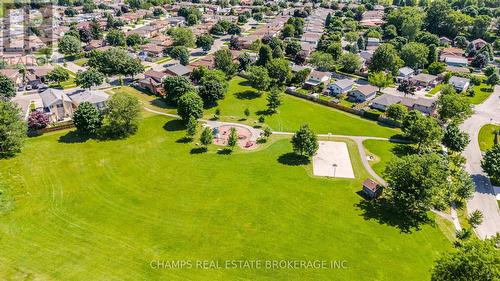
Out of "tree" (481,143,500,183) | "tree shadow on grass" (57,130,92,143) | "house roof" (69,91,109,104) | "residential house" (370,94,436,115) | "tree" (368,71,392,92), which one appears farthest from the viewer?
"tree" (368,71,392,92)

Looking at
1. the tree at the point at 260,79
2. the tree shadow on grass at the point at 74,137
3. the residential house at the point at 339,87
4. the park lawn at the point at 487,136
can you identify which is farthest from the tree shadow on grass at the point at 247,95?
the park lawn at the point at 487,136

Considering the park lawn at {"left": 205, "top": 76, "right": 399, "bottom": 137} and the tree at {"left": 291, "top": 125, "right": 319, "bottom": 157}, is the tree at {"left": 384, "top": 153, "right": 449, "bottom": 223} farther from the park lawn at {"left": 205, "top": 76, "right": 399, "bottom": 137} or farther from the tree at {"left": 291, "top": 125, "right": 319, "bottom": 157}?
the park lawn at {"left": 205, "top": 76, "right": 399, "bottom": 137}

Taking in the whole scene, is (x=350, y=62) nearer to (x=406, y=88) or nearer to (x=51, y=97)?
(x=406, y=88)

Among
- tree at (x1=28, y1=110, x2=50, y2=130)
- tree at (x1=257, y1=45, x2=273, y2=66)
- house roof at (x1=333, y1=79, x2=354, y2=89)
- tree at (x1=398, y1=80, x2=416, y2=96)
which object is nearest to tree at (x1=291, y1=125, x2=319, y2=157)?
house roof at (x1=333, y1=79, x2=354, y2=89)

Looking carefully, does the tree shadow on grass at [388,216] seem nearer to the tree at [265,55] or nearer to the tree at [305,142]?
the tree at [305,142]

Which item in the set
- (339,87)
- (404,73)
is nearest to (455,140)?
(339,87)

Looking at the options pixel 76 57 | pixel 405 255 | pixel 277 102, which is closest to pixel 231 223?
pixel 405 255

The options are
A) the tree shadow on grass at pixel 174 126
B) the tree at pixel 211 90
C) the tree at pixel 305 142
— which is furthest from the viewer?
the tree at pixel 211 90
